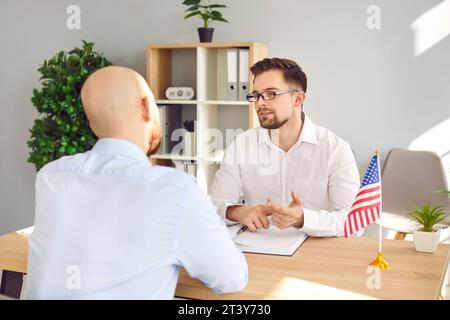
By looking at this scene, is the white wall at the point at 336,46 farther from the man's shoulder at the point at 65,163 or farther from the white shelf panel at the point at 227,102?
the man's shoulder at the point at 65,163

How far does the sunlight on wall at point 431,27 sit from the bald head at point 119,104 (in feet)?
9.93

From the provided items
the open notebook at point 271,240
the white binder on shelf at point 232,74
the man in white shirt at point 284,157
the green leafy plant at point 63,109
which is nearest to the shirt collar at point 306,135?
the man in white shirt at point 284,157

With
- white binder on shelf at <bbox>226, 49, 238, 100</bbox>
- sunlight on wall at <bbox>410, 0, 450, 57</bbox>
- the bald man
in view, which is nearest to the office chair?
sunlight on wall at <bbox>410, 0, 450, 57</bbox>

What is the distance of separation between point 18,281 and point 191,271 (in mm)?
1087

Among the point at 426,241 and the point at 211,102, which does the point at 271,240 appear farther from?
the point at 211,102

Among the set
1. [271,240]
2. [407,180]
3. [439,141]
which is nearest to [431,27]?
[439,141]

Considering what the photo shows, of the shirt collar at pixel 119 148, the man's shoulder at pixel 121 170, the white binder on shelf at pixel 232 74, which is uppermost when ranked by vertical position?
the white binder on shelf at pixel 232 74

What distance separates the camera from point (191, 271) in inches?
64.0

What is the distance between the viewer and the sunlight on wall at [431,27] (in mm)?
4125

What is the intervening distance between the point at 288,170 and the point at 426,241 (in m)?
0.97

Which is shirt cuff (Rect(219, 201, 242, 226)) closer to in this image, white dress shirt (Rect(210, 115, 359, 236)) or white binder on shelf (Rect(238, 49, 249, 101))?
white dress shirt (Rect(210, 115, 359, 236))

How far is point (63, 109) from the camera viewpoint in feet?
14.8
